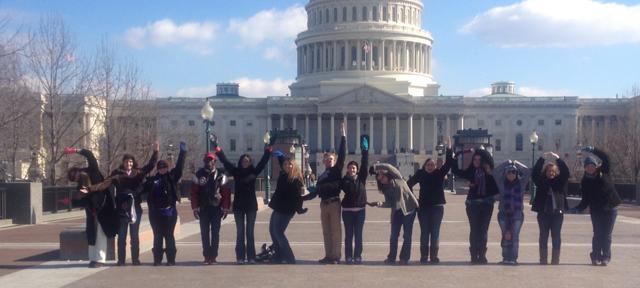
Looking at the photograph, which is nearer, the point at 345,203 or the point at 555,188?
the point at 555,188

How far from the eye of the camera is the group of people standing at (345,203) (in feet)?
46.9

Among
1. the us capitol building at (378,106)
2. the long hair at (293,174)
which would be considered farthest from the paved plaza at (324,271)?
the us capitol building at (378,106)

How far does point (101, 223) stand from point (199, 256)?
88.9 inches

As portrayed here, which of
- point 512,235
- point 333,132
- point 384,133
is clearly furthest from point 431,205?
point 333,132

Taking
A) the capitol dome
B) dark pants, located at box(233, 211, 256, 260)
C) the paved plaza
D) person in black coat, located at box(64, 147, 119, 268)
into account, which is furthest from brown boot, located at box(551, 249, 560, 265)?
the capitol dome

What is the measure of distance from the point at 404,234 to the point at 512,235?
1830 millimetres

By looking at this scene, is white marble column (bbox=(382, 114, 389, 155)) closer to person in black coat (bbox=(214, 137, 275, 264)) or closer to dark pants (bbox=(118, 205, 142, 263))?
person in black coat (bbox=(214, 137, 275, 264))

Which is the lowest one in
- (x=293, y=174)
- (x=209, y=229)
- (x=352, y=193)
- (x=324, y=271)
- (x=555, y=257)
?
(x=324, y=271)

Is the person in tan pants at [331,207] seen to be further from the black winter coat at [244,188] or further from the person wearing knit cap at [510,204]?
the person wearing knit cap at [510,204]

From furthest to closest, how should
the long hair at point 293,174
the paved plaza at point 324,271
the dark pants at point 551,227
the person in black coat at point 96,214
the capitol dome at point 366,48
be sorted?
1. the capitol dome at point 366,48
2. the long hair at point 293,174
3. the dark pants at point 551,227
4. the person in black coat at point 96,214
5. the paved plaza at point 324,271

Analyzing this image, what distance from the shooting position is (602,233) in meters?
14.4

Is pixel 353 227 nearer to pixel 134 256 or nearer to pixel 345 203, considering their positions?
pixel 345 203

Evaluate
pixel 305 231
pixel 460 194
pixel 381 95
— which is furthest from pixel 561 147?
pixel 305 231

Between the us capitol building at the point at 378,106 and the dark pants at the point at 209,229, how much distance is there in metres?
96.6
